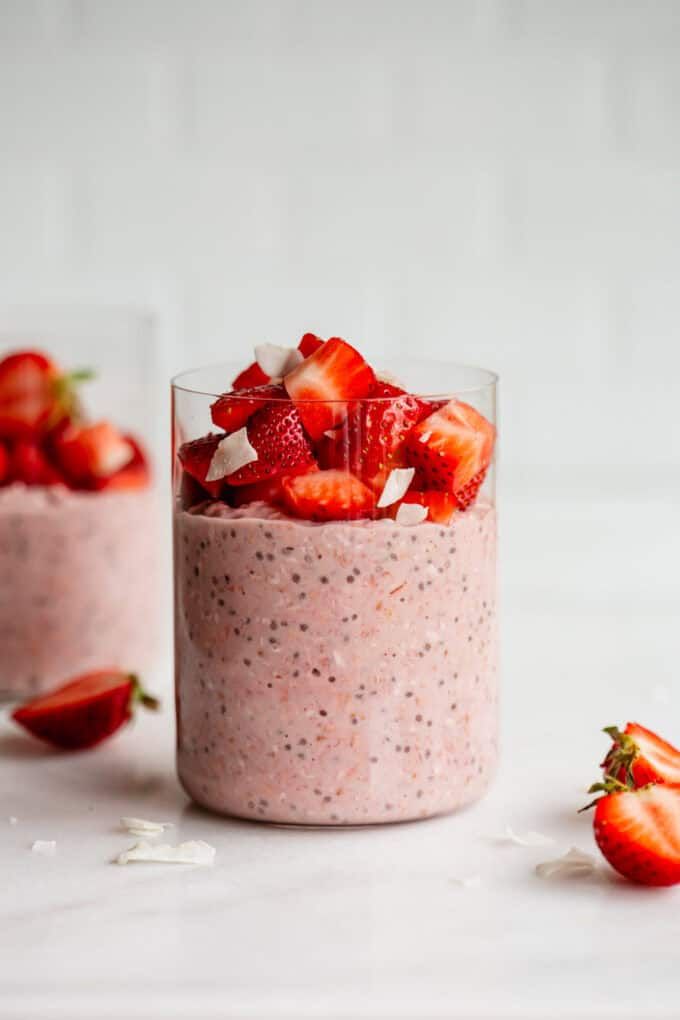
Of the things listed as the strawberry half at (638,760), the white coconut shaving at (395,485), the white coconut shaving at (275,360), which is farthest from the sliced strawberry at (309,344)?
the strawberry half at (638,760)

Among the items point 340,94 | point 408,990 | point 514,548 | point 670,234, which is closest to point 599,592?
point 514,548

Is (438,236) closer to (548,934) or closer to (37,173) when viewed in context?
(37,173)

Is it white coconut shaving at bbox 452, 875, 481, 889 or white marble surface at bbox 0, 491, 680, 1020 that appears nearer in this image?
white marble surface at bbox 0, 491, 680, 1020

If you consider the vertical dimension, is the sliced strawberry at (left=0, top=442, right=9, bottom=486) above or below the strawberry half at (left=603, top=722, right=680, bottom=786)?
above

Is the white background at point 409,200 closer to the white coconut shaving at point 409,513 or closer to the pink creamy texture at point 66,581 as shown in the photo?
the pink creamy texture at point 66,581

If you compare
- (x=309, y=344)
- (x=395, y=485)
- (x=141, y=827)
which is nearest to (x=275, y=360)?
(x=309, y=344)

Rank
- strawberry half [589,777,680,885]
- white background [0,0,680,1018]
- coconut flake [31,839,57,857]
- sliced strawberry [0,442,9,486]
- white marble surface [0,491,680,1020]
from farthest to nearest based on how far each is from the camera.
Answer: white background [0,0,680,1018]
sliced strawberry [0,442,9,486]
coconut flake [31,839,57,857]
strawberry half [589,777,680,885]
white marble surface [0,491,680,1020]

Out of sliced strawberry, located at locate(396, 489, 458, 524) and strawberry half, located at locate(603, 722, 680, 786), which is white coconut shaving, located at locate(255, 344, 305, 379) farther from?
strawberry half, located at locate(603, 722, 680, 786)

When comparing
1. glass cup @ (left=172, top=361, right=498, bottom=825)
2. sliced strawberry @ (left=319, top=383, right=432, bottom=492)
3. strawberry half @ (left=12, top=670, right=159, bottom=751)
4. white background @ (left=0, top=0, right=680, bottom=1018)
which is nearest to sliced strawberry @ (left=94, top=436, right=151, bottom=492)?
strawberry half @ (left=12, top=670, right=159, bottom=751)

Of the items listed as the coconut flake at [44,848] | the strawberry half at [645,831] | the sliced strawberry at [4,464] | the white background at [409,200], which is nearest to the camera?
the strawberry half at [645,831]
